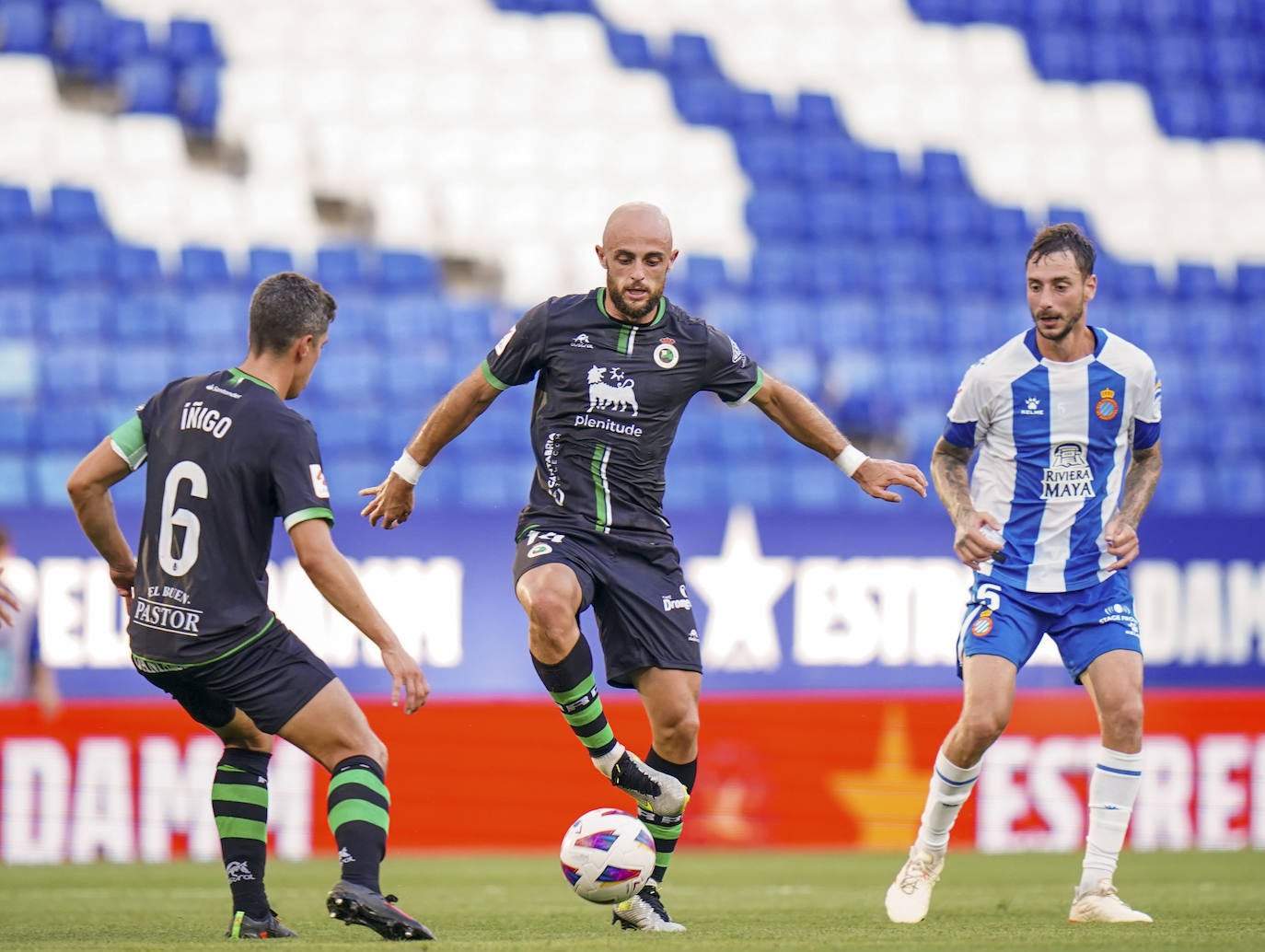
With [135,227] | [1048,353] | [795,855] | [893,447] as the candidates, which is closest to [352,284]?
[135,227]

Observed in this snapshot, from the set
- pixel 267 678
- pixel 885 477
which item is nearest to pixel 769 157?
pixel 885 477

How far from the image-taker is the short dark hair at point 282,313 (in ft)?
16.6

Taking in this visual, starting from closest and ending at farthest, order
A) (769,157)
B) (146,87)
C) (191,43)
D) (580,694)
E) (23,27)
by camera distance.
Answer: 1. (580,694)
2. (23,27)
3. (146,87)
4. (191,43)
5. (769,157)

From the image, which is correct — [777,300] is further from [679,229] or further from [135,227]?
[135,227]

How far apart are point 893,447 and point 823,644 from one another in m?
2.30

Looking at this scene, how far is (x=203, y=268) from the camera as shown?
12734 mm

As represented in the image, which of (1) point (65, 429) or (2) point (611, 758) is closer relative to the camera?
(2) point (611, 758)

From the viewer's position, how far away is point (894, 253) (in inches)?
547

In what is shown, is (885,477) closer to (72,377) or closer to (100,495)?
(100,495)

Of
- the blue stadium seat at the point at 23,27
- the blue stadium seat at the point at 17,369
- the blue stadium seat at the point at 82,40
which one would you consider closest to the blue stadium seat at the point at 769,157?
the blue stadium seat at the point at 82,40

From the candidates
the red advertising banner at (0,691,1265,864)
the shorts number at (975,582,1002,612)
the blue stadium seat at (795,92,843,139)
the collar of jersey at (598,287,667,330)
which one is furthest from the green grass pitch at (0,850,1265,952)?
the blue stadium seat at (795,92,843,139)

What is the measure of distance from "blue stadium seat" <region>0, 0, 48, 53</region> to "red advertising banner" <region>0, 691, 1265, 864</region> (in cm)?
612

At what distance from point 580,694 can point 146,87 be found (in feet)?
30.0

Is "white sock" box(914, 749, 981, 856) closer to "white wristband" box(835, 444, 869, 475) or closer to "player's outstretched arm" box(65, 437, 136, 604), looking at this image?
"white wristband" box(835, 444, 869, 475)
